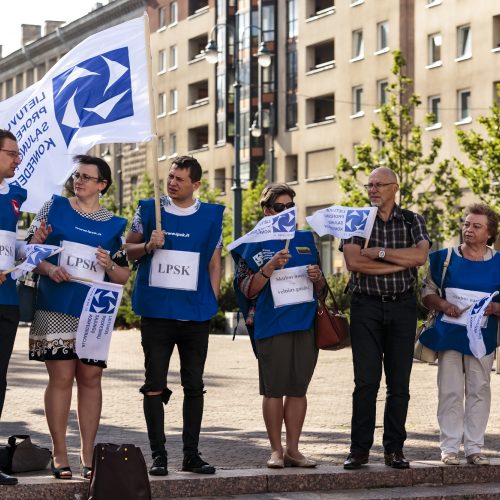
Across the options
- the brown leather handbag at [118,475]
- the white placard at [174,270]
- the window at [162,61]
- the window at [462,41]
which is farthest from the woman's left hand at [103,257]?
the window at [162,61]

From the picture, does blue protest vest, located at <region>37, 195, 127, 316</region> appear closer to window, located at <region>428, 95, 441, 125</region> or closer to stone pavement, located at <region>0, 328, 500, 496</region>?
stone pavement, located at <region>0, 328, 500, 496</region>

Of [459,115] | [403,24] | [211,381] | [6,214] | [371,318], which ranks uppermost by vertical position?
[403,24]

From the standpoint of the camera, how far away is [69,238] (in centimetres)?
916

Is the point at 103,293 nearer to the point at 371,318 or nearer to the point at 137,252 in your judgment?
the point at 137,252

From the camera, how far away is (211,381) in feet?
69.3

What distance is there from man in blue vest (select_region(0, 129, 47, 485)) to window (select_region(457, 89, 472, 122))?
4675 cm

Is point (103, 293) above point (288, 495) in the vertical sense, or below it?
above

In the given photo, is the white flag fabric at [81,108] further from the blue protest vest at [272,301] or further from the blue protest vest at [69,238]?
the blue protest vest at [272,301]

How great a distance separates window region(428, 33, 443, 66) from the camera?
5631 cm

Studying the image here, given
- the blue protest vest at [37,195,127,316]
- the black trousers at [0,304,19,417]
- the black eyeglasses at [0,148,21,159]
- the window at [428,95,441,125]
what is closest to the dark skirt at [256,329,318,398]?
the blue protest vest at [37,195,127,316]

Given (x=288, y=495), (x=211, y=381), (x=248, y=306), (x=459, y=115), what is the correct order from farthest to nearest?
(x=459, y=115) < (x=211, y=381) < (x=248, y=306) < (x=288, y=495)

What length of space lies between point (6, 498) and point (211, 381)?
12.5 m

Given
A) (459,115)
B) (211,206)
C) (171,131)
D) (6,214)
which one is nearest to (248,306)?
(211,206)

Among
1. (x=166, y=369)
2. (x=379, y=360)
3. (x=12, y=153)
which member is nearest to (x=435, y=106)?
(x=379, y=360)
